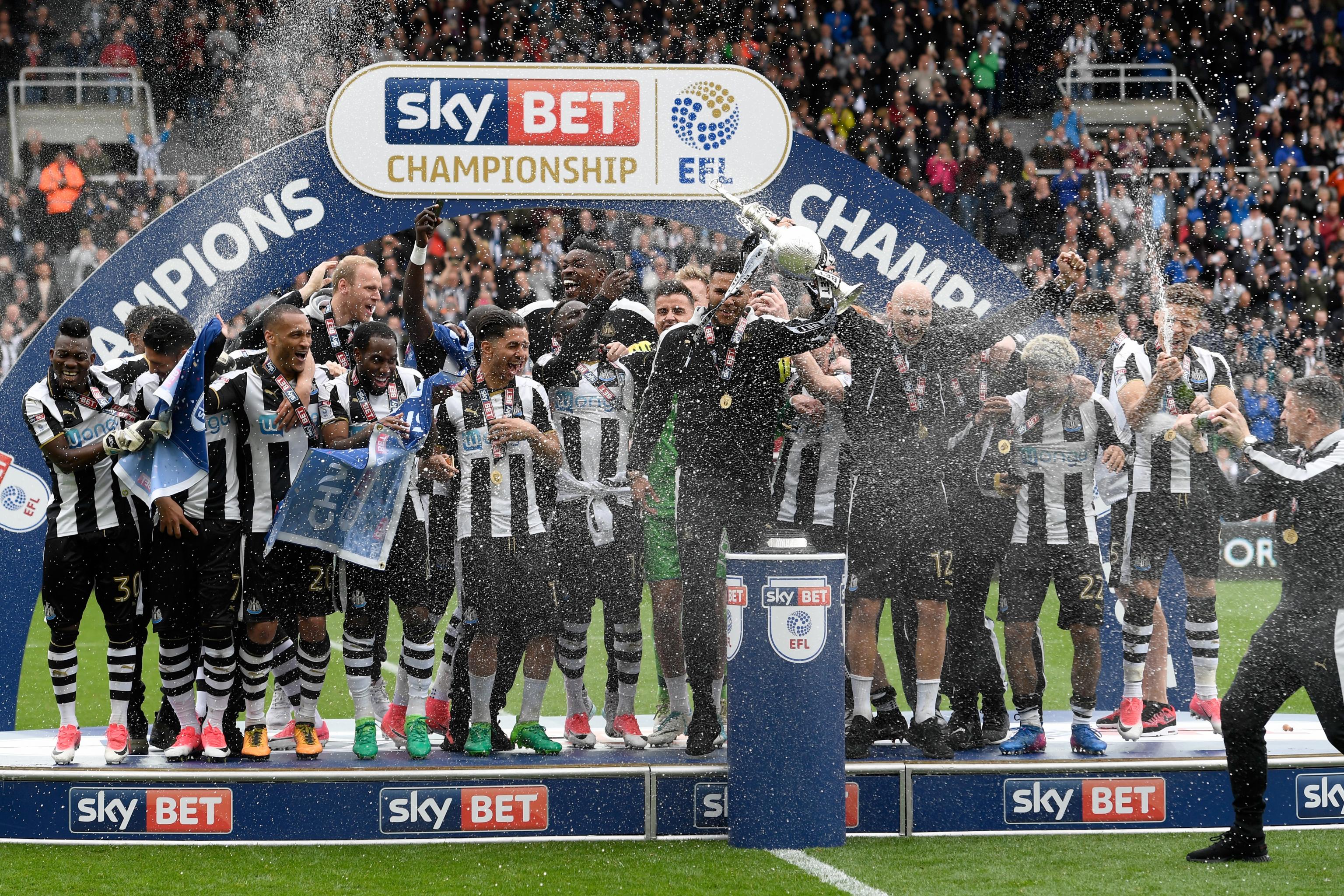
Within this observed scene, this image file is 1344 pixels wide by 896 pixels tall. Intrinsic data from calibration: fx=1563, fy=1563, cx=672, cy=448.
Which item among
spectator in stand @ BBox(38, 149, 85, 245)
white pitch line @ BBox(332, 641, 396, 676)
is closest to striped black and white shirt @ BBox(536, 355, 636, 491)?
white pitch line @ BBox(332, 641, 396, 676)

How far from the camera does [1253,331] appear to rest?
615 inches

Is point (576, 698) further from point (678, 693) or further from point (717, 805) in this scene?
point (717, 805)

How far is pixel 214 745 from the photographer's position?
19.1 feet

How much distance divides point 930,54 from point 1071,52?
2.00 metres

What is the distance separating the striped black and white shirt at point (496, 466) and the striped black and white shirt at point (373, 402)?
0.18 metres

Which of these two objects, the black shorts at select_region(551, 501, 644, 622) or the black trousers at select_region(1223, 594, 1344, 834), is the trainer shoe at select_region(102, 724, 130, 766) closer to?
the black shorts at select_region(551, 501, 644, 622)

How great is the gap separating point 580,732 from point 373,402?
1.57 metres

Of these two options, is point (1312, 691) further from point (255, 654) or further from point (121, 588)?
point (121, 588)

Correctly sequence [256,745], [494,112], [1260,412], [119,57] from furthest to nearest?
[119,57] → [1260,412] → [494,112] → [256,745]

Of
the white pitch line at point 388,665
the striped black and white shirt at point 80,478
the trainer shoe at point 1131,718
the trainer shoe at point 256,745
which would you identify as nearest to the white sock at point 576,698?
the trainer shoe at point 256,745

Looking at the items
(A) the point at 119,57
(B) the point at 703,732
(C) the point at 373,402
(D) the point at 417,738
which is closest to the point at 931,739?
(B) the point at 703,732

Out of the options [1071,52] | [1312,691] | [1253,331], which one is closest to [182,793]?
[1312,691]

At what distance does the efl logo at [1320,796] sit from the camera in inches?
229

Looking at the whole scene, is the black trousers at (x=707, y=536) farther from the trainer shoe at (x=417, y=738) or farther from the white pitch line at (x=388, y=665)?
the white pitch line at (x=388, y=665)
